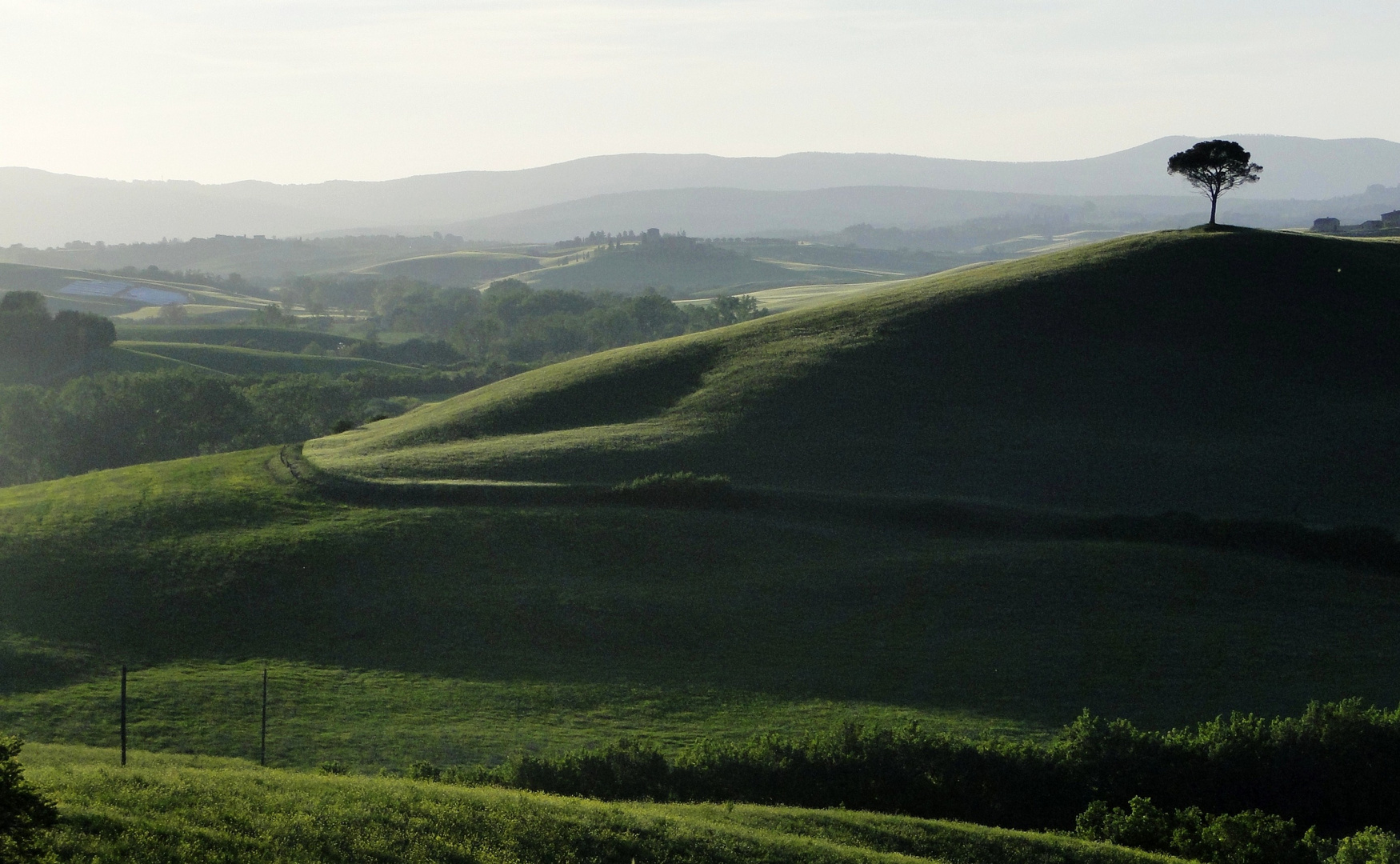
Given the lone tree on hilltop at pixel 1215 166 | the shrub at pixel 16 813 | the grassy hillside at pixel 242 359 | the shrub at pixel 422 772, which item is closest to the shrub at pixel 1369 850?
the shrub at pixel 422 772

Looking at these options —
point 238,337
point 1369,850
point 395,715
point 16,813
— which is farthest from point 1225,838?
point 238,337

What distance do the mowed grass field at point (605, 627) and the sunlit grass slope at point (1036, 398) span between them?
634 cm

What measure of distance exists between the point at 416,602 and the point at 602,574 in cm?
731

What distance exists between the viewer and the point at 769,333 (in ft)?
246

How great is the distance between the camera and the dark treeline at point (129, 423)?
87812 mm

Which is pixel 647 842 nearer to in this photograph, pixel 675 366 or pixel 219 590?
pixel 219 590

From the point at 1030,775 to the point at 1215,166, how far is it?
66.9m

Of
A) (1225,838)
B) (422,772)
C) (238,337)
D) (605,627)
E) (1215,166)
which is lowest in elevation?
(605,627)

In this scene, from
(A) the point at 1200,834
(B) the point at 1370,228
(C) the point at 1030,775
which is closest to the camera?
(A) the point at 1200,834

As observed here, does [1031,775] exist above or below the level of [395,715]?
above

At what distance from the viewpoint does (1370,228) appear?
109 m

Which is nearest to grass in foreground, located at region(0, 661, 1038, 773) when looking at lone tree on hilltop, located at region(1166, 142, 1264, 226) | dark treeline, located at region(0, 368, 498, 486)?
dark treeline, located at region(0, 368, 498, 486)

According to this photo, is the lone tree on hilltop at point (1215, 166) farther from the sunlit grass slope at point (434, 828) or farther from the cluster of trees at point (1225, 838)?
the sunlit grass slope at point (434, 828)

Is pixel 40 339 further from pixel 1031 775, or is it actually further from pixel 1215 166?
pixel 1031 775
